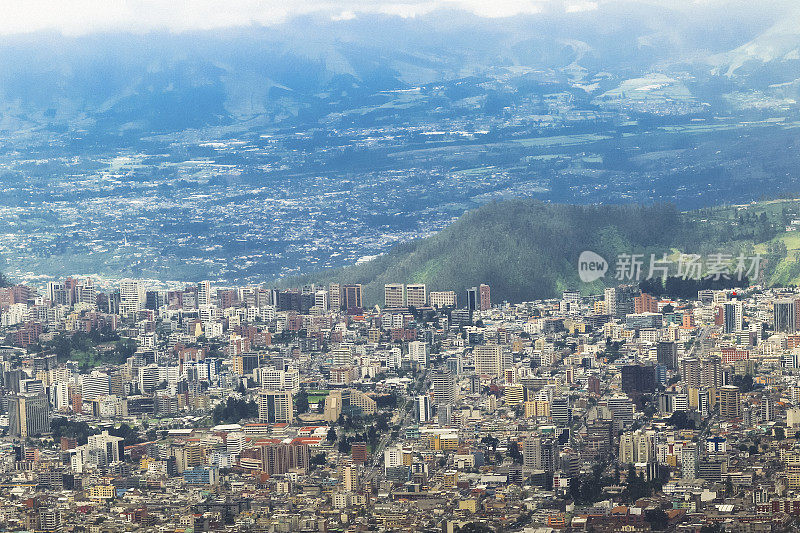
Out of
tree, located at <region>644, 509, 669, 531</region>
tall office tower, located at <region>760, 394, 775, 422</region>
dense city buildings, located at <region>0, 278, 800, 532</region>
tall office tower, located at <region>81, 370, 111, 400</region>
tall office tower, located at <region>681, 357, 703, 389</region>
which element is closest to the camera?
tree, located at <region>644, 509, 669, 531</region>

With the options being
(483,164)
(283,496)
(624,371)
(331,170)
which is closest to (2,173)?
(331,170)

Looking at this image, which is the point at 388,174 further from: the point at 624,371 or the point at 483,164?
the point at 624,371

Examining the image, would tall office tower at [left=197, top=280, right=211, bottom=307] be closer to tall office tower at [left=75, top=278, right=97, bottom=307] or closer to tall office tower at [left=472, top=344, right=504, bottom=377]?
tall office tower at [left=75, top=278, right=97, bottom=307]

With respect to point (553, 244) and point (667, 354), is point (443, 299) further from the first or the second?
point (667, 354)

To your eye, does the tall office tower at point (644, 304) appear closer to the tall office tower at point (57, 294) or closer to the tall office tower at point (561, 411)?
the tall office tower at point (561, 411)

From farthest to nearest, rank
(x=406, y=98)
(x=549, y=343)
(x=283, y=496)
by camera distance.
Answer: (x=406, y=98), (x=549, y=343), (x=283, y=496)

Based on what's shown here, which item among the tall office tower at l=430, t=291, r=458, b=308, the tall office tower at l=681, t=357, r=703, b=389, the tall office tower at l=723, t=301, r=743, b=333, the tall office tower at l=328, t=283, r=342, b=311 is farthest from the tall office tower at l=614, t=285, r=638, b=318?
the tall office tower at l=681, t=357, r=703, b=389

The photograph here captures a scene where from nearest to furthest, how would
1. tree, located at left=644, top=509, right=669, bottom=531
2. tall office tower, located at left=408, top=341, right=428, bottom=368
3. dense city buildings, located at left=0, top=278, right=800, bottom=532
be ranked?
tree, located at left=644, top=509, right=669, bottom=531 < dense city buildings, located at left=0, top=278, right=800, bottom=532 < tall office tower, located at left=408, top=341, right=428, bottom=368
